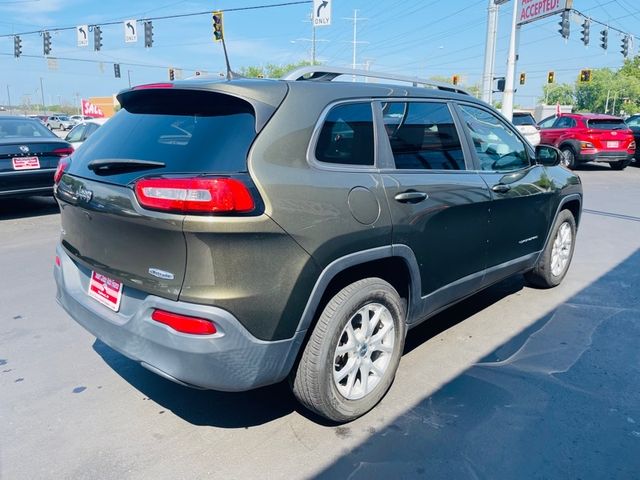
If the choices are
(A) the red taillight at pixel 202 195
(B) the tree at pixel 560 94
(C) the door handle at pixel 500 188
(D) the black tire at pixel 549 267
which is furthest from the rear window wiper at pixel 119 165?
(B) the tree at pixel 560 94

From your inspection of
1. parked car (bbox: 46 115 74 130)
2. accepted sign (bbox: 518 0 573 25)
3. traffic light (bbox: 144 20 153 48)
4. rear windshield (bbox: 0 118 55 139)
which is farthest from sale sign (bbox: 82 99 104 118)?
rear windshield (bbox: 0 118 55 139)

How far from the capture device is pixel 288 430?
9.20ft

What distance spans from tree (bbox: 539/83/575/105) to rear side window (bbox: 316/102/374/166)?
A: 125m

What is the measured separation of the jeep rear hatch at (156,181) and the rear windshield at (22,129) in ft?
19.3

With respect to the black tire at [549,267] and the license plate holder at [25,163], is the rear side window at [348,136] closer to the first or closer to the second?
the black tire at [549,267]

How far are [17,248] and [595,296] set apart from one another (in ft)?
21.2

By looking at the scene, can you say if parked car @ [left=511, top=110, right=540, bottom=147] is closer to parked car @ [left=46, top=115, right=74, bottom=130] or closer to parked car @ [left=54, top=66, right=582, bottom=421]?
parked car @ [left=54, top=66, right=582, bottom=421]

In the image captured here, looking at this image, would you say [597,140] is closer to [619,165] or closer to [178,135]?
[619,165]

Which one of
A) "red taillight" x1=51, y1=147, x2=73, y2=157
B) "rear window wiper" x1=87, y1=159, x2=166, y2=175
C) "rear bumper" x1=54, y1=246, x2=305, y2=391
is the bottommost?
"rear bumper" x1=54, y1=246, x2=305, y2=391

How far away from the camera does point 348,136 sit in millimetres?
2793

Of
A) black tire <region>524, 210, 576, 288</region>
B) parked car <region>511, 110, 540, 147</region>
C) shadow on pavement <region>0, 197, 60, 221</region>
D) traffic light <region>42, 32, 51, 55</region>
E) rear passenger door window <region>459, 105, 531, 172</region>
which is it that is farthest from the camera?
traffic light <region>42, 32, 51, 55</region>

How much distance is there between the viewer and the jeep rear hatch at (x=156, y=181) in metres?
2.24

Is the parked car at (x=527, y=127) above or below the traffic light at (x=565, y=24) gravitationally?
below

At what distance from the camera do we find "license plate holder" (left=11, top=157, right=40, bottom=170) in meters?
7.31
